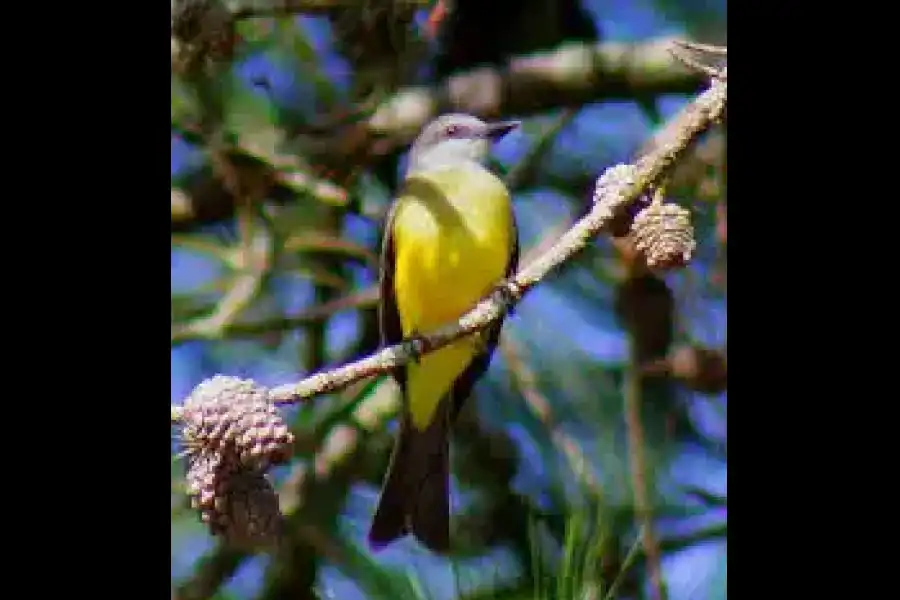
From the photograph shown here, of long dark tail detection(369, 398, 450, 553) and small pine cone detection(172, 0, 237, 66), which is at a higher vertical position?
small pine cone detection(172, 0, 237, 66)

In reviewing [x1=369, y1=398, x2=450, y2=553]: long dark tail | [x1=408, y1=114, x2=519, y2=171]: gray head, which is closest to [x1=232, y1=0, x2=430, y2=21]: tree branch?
[x1=408, y1=114, x2=519, y2=171]: gray head

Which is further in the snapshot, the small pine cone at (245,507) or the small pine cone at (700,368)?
the small pine cone at (700,368)

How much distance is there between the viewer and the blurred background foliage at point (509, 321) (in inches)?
47.4

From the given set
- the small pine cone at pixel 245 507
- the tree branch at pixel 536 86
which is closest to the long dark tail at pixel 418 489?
the small pine cone at pixel 245 507

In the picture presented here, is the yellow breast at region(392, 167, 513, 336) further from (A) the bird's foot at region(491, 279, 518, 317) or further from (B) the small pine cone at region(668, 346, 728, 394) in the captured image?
(B) the small pine cone at region(668, 346, 728, 394)

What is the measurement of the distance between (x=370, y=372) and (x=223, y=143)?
244 mm

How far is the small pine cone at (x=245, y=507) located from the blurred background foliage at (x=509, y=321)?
10 centimetres

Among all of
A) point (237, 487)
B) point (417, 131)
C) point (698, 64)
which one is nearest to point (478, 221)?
point (417, 131)

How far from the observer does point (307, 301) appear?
1259 mm

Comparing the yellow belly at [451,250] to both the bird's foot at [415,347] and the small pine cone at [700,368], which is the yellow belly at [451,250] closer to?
the bird's foot at [415,347]

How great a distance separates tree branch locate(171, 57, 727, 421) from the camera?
1114 millimetres

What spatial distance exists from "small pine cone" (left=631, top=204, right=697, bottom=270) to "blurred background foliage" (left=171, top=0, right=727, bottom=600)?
5cm

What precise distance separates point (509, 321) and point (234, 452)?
0.92ft
